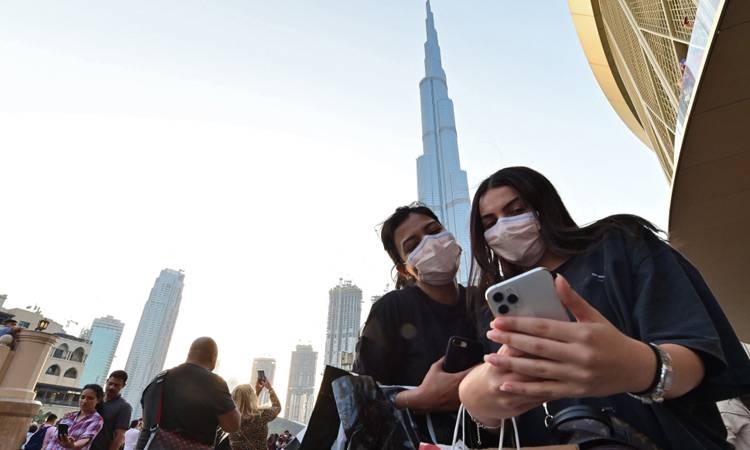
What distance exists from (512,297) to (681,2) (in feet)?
28.2

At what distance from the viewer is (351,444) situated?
1270 millimetres

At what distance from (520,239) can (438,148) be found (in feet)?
349

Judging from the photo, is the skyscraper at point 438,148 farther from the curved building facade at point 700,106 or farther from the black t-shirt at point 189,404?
the black t-shirt at point 189,404

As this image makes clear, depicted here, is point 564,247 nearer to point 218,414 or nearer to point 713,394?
point 713,394

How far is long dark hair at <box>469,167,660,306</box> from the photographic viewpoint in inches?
51.7

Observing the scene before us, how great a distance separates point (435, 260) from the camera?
6.52ft

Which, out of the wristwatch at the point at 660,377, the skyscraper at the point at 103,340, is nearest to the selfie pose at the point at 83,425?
the wristwatch at the point at 660,377

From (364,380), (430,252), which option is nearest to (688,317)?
(364,380)

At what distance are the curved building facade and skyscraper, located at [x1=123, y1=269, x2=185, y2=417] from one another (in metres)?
79.3

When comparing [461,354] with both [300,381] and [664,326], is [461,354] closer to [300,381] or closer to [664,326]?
[664,326]

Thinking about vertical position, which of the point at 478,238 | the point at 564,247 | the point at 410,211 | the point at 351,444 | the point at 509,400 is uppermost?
the point at 410,211

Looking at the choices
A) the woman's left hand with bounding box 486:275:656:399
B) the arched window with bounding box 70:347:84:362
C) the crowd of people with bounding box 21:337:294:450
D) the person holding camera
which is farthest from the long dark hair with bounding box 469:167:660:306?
the arched window with bounding box 70:347:84:362

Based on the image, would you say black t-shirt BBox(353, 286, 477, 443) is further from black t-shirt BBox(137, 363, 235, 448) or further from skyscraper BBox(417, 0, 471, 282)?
skyscraper BBox(417, 0, 471, 282)

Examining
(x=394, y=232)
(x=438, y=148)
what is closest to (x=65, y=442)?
(x=394, y=232)
